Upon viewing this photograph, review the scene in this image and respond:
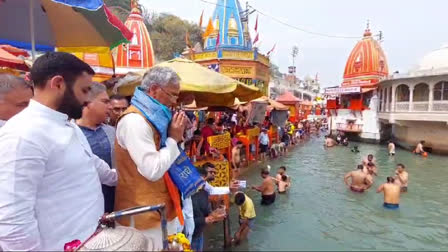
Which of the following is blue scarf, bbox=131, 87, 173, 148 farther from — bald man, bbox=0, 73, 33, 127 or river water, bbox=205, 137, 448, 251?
river water, bbox=205, 137, 448, 251

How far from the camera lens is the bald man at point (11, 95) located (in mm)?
2141

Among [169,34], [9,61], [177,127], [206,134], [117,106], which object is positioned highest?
[169,34]

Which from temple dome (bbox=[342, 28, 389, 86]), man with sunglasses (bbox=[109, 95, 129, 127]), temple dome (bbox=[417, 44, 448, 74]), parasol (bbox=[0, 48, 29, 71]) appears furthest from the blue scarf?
temple dome (bbox=[342, 28, 389, 86])

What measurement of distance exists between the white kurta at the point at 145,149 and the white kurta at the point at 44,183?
9.4 inches

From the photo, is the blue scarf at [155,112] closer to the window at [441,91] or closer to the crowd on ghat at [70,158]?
the crowd on ghat at [70,158]

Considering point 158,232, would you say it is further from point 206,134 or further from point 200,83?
point 206,134

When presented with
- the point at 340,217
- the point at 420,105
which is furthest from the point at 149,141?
the point at 420,105

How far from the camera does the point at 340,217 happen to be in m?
6.82

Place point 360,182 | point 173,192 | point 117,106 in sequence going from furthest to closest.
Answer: point 360,182 → point 117,106 → point 173,192

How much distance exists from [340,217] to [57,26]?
258 inches

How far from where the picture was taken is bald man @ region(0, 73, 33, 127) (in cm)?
214

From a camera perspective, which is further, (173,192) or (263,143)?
(263,143)

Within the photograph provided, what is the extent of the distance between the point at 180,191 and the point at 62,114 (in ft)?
2.89

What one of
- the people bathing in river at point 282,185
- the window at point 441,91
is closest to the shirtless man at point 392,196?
the people bathing in river at point 282,185
